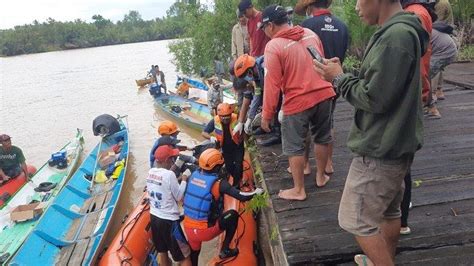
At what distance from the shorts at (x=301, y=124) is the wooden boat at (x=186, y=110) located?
9.18 metres

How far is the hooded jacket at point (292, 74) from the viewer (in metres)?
3.26

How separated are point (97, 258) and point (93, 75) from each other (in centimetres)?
3027

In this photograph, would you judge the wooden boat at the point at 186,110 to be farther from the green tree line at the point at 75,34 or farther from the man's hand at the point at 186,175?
the green tree line at the point at 75,34

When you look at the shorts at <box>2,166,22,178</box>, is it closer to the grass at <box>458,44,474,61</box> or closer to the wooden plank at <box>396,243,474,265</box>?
the wooden plank at <box>396,243,474,265</box>

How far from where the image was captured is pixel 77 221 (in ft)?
22.4

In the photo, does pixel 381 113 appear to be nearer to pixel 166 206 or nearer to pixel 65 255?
pixel 166 206

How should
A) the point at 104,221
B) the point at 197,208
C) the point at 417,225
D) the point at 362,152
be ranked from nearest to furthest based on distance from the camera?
the point at 362,152, the point at 417,225, the point at 197,208, the point at 104,221

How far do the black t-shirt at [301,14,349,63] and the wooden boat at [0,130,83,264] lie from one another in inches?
194

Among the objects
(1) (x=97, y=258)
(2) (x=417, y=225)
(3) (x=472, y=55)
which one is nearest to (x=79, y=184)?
(1) (x=97, y=258)

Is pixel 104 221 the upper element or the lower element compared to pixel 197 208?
lower

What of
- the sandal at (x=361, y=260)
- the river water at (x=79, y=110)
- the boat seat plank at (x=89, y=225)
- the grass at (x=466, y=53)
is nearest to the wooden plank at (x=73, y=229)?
the boat seat plank at (x=89, y=225)

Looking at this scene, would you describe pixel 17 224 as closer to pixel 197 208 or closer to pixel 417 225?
pixel 197 208

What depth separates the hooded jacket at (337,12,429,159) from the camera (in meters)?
1.73

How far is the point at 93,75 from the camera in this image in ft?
109
